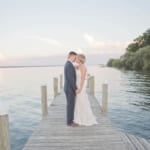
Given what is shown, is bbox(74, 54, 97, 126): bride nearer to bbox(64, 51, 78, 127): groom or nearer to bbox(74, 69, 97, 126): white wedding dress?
bbox(74, 69, 97, 126): white wedding dress

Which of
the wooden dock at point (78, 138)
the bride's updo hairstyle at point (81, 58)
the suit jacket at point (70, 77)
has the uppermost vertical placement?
the bride's updo hairstyle at point (81, 58)

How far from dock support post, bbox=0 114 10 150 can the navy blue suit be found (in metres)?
2.80

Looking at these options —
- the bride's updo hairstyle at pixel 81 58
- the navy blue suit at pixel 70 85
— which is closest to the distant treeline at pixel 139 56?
the bride's updo hairstyle at pixel 81 58

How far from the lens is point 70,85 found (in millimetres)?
6570

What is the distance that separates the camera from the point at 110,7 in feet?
93.2

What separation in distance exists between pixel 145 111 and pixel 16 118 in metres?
7.93

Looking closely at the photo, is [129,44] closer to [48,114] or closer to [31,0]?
[31,0]

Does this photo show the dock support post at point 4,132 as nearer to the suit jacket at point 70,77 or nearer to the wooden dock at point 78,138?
the wooden dock at point 78,138

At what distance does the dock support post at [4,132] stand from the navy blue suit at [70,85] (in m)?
2.80

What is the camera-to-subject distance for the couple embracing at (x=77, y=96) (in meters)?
6.59

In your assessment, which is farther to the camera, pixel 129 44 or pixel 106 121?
pixel 129 44

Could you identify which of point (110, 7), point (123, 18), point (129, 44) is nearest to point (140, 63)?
point (123, 18)

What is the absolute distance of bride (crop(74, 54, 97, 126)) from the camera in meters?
6.69

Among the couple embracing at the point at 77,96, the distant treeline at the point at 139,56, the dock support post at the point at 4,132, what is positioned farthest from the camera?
the distant treeline at the point at 139,56
